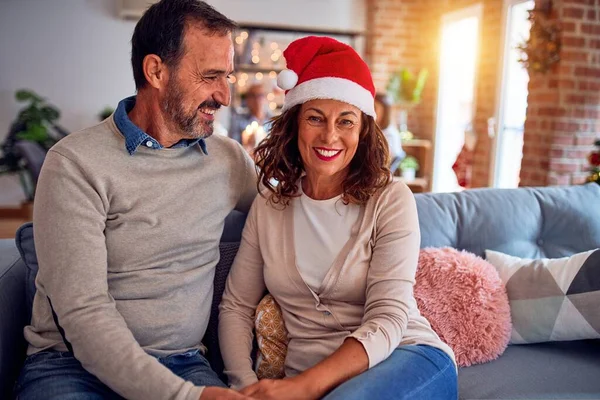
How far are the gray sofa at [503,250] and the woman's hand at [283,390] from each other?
44cm

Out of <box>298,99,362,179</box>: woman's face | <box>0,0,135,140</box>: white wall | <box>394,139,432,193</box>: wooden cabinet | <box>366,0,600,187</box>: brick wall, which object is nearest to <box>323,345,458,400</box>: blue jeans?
<box>298,99,362,179</box>: woman's face

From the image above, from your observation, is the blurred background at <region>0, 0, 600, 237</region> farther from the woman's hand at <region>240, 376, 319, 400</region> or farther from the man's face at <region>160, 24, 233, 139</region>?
the woman's hand at <region>240, 376, 319, 400</region>

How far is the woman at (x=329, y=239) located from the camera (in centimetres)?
139

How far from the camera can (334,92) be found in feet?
4.78

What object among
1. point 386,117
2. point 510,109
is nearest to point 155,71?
point 386,117

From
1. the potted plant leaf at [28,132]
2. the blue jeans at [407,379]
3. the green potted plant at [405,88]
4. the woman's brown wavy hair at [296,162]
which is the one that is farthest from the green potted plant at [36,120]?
the blue jeans at [407,379]

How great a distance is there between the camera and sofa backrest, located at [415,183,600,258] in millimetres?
2012

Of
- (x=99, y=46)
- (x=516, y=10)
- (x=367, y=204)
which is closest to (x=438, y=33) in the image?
(x=516, y=10)

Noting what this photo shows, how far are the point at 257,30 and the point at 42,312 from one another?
5.32 meters

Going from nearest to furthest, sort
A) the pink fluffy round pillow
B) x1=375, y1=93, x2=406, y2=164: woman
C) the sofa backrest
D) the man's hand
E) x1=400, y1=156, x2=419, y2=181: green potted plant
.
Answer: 1. the man's hand
2. the pink fluffy round pillow
3. the sofa backrest
4. x1=375, y1=93, x2=406, y2=164: woman
5. x1=400, y1=156, x2=419, y2=181: green potted plant

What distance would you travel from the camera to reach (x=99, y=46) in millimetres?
6082

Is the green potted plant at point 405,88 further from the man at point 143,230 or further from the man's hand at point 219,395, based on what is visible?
the man's hand at point 219,395

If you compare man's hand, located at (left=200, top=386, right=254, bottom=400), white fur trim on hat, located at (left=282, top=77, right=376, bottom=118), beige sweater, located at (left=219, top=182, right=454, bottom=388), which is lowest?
man's hand, located at (left=200, top=386, right=254, bottom=400)

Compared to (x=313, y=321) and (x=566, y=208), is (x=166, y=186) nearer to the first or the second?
(x=313, y=321)
